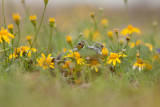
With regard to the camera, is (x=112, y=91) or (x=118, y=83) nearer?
(x=112, y=91)

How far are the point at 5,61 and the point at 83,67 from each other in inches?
23.5

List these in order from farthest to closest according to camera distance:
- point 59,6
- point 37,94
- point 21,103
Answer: point 59,6 → point 37,94 → point 21,103

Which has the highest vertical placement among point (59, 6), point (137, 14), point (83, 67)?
point (59, 6)

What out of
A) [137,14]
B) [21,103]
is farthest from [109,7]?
[21,103]

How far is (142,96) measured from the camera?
130cm

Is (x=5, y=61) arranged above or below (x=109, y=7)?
below

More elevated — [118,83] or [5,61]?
[5,61]

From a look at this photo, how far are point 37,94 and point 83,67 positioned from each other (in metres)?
0.54

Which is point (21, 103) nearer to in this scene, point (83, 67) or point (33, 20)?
point (83, 67)

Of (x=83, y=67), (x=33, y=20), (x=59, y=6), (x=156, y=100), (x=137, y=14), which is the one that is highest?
(x=59, y=6)

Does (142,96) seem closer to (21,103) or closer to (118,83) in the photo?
(118,83)

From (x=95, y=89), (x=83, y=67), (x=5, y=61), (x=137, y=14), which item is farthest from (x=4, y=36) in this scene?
(x=137, y=14)

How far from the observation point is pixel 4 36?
5.28 feet

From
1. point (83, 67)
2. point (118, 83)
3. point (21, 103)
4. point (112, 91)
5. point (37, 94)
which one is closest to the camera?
point (21, 103)
